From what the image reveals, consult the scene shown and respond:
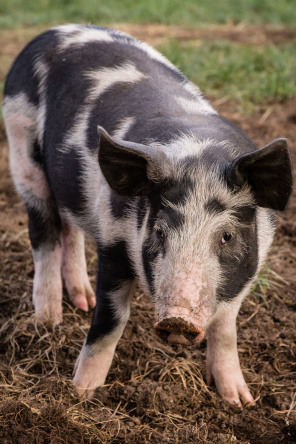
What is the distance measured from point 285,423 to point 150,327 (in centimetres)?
109

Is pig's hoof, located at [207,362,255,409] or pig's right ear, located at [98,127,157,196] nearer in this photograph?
pig's right ear, located at [98,127,157,196]

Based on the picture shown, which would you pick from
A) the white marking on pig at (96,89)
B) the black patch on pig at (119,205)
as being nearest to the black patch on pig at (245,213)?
the black patch on pig at (119,205)

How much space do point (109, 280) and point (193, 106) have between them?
1.03m

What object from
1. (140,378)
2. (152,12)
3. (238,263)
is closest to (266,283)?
(140,378)

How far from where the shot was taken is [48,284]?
4.48 meters

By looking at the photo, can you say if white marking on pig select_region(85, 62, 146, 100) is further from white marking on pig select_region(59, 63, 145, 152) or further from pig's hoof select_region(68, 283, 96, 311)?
pig's hoof select_region(68, 283, 96, 311)

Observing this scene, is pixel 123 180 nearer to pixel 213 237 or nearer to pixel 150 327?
pixel 213 237

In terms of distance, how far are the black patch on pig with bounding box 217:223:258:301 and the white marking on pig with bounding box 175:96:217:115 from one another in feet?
2.58

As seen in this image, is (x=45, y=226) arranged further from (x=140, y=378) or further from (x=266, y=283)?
(x=266, y=283)

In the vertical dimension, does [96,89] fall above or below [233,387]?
above

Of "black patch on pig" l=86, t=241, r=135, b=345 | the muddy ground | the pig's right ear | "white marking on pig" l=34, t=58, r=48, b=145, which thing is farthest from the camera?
"white marking on pig" l=34, t=58, r=48, b=145

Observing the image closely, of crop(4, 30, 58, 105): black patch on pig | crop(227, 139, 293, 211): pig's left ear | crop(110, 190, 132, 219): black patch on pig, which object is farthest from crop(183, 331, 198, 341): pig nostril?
crop(4, 30, 58, 105): black patch on pig

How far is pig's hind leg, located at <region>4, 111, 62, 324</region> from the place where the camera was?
4.44 metres

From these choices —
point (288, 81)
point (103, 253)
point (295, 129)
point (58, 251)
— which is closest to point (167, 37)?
point (288, 81)
